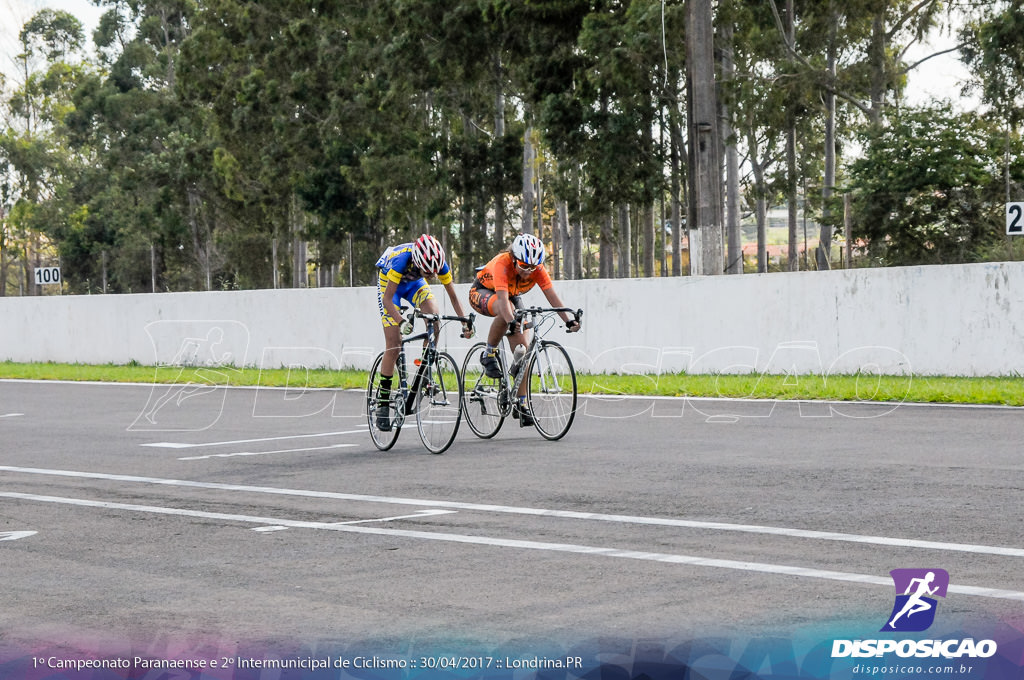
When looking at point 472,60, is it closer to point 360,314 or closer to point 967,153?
point 967,153

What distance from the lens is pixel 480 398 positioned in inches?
487

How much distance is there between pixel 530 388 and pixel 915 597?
677 centimetres

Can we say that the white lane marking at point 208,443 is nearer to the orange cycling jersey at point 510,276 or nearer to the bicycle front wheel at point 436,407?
the bicycle front wheel at point 436,407

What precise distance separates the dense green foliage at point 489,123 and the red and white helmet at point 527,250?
1110cm

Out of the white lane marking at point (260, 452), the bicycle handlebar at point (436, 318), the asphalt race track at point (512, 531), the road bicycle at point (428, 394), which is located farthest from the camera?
the white lane marking at point (260, 452)

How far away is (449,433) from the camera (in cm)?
1159

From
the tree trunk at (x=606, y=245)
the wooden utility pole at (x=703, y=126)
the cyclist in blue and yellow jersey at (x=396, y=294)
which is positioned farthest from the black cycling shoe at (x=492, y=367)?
the tree trunk at (x=606, y=245)

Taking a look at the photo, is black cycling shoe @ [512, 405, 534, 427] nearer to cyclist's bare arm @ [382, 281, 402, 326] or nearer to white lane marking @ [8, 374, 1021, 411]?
cyclist's bare arm @ [382, 281, 402, 326]

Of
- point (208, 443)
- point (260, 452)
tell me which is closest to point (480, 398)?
point (260, 452)

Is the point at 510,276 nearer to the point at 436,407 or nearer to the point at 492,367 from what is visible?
the point at 492,367

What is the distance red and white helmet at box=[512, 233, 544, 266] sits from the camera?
38.2ft

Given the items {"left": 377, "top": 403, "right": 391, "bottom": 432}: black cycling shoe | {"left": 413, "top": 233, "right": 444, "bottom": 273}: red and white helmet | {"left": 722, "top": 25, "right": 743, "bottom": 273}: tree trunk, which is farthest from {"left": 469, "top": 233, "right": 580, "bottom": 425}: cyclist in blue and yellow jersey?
{"left": 722, "top": 25, "right": 743, "bottom": 273}: tree trunk

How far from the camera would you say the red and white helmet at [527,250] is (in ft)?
38.2

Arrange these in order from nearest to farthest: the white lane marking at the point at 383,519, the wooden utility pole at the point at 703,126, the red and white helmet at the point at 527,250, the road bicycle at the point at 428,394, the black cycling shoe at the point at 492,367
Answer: the white lane marking at the point at 383,519 < the road bicycle at the point at 428,394 < the red and white helmet at the point at 527,250 < the black cycling shoe at the point at 492,367 < the wooden utility pole at the point at 703,126
